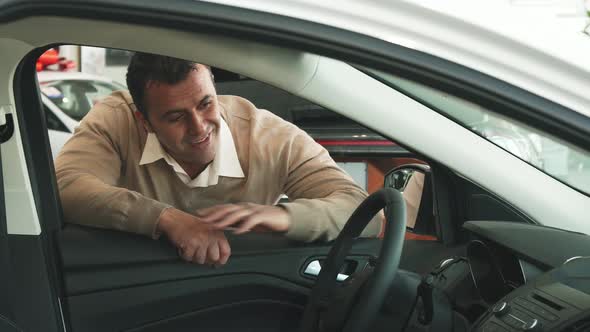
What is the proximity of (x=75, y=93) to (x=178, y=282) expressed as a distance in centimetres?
505

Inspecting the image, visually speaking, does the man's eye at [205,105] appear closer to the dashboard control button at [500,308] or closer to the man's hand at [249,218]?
the man's hand at [249,218]

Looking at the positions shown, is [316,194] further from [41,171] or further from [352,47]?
[352,47]

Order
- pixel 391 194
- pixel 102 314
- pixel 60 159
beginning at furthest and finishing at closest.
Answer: pixel 60 159
pixel 102 314
pixel 391 194

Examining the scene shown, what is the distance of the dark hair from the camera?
74.8 inches

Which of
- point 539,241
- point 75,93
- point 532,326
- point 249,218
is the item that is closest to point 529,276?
point 539,241

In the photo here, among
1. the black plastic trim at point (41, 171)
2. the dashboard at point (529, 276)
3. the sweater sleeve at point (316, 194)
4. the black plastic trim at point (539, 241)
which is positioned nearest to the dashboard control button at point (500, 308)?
the dashboard at point (529, 276)

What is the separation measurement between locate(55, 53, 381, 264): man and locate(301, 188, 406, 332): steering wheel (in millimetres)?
212

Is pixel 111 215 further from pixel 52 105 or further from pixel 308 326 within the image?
pixel 52 105

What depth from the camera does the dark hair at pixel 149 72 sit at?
1899mm

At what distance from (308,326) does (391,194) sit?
321mm

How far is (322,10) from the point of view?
0.98 metres

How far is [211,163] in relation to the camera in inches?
80.7

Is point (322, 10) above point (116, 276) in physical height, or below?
above

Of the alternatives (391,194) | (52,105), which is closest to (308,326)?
(391,194)
